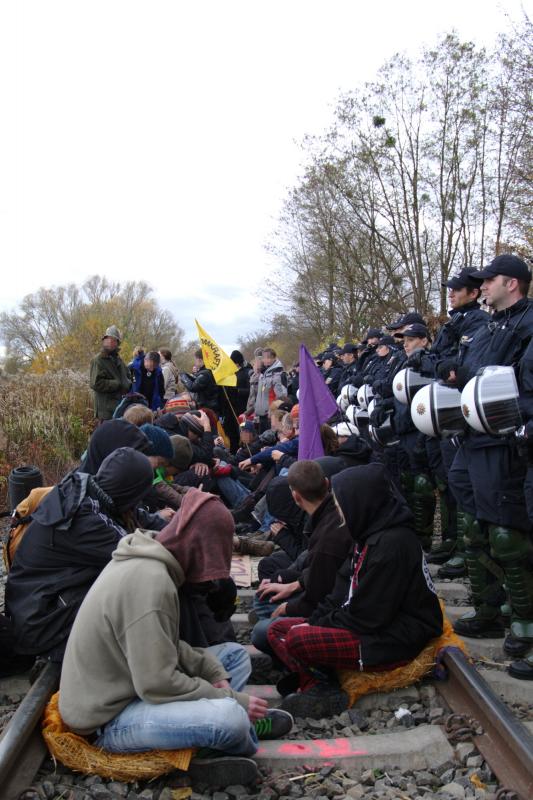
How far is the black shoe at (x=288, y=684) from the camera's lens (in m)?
4.17

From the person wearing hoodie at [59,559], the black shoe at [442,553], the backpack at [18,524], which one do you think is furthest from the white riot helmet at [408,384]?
the backpack at [18,524]

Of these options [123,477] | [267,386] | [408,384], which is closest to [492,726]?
[123,477]

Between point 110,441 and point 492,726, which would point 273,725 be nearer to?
point 492,726

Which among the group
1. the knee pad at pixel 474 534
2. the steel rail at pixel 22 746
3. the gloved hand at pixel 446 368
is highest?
the gloved hand at pixel 446 368

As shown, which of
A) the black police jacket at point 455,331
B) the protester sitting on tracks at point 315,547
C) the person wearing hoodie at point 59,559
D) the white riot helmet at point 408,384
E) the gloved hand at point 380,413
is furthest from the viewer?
the gloved hand at point 380,413

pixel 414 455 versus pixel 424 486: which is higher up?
pixel 414 455

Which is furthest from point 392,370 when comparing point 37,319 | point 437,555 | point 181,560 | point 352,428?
point 37,319

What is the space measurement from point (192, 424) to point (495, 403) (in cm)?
471

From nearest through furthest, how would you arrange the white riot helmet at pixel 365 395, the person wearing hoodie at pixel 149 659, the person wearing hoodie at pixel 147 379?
1. the person wearing hoodie at pixel 149 659
2. the white riot helmet at pixel 365 395
3. the person wearing hoodie at pixel 147 379

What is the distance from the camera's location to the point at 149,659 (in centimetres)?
296

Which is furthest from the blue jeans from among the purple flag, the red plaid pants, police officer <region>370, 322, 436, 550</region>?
police officer <region>370, 322, 436, 550</region>

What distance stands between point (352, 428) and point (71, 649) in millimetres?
5324

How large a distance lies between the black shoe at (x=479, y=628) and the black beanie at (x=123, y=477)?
2324mm

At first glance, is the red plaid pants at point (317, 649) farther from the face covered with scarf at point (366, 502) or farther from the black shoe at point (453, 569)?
the black shoe at point (453, 569)
